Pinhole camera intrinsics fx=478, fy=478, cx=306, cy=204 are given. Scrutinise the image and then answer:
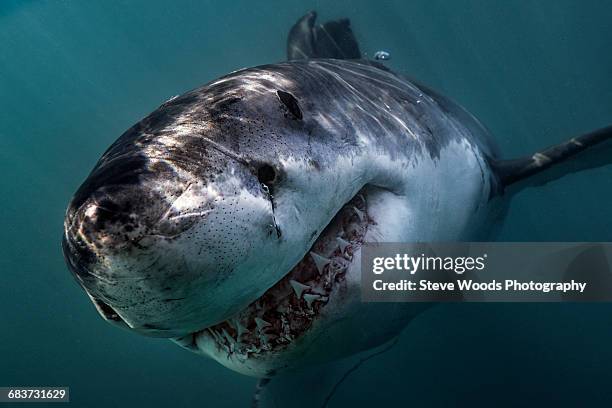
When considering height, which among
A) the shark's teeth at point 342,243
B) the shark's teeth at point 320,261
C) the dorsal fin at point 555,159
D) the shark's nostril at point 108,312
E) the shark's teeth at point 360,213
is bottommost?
the shark's nostril at point 108,312

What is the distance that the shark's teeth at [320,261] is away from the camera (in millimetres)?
1835

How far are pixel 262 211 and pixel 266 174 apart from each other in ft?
0.43

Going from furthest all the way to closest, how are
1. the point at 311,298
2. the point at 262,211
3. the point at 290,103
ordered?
the point at 311,298 < the point at 290,103 < the point at 262,211

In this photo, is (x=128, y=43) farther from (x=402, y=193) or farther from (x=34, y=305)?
(x=402, y=193)

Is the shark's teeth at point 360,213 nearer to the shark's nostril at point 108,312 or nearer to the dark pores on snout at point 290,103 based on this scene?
the dark pores on snout at point 290,103

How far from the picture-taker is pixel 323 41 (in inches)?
307

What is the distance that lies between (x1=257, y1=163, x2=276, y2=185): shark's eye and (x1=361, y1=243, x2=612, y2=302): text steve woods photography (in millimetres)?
676

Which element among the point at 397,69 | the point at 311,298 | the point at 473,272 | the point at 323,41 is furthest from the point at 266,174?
the point at 397,69

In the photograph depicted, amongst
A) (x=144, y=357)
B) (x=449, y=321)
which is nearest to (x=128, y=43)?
(x=144, y=357)

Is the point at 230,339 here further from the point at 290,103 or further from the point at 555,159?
the point at 555,159

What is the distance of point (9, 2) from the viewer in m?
25.3

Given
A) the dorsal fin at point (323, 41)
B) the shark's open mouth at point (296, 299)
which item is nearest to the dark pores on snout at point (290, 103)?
the shark's open mouth at point (296, 299)

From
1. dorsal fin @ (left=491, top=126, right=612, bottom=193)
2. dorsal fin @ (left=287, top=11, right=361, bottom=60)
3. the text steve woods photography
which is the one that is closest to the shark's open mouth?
the text steve woods photography

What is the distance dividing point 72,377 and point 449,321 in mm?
20032
